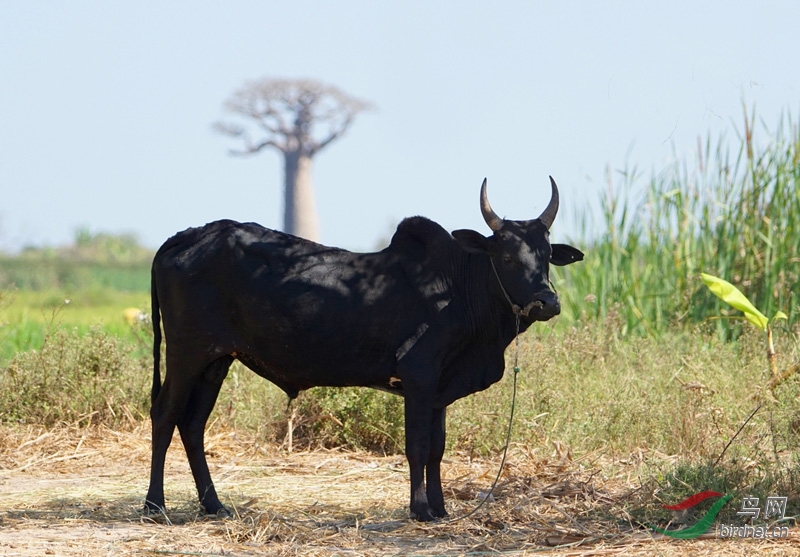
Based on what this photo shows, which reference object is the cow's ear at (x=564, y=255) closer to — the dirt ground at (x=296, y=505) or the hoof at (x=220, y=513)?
the dirt ground at (x=296, y=505)

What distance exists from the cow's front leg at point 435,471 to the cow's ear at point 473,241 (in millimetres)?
968

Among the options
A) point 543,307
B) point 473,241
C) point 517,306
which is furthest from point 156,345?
point 543,307

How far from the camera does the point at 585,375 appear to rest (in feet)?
31.5

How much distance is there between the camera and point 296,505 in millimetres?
6773

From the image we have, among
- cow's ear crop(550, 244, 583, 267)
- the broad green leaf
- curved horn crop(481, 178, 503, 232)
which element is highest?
curved horn crop(481, 178, 503, 232)

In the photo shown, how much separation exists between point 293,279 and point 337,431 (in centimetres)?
253

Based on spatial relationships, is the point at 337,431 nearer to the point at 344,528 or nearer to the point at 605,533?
the point at 344,528

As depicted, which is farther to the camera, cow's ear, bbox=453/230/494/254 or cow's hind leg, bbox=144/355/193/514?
cow's hind leg, bbox=144/355/193/514

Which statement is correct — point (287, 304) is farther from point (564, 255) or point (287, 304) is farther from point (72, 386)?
point (72, 386)

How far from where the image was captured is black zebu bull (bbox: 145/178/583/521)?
6.20m

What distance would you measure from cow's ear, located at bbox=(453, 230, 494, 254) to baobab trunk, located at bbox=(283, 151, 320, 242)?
33.3 metres

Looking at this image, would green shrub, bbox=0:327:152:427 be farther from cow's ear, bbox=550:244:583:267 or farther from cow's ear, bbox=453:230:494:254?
cow's ear, bbox=550:244:583:267

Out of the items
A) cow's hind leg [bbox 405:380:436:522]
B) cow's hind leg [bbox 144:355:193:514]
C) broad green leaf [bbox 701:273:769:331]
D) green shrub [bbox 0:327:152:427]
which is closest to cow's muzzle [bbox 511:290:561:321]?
cow's hind leg [bbox 405:380:436:522]

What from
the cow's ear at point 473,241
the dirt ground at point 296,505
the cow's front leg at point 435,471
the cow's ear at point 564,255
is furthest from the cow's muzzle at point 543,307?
the dirt ground at point 296,505
